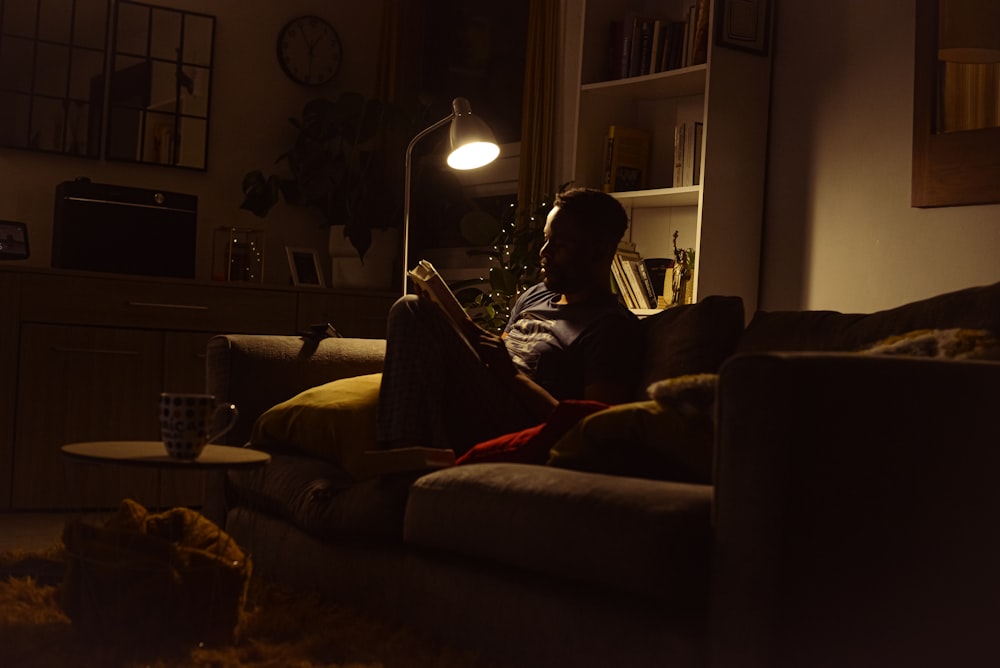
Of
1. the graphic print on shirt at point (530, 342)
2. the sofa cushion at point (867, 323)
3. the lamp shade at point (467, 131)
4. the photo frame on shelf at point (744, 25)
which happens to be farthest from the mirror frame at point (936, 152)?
the lamp shade at point (467, 131)

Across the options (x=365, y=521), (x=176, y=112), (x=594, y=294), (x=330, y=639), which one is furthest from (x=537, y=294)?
(x=176, y=112)

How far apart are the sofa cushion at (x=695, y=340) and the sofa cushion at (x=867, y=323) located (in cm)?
7

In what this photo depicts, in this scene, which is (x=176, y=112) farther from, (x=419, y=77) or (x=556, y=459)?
(x=556, y=459)

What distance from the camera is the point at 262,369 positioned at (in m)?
3.05

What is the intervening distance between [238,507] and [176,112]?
105 inches

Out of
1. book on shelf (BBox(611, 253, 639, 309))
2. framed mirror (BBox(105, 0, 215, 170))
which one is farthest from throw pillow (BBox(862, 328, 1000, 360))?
framed mirror (BBox(105, 0, 215, 170))

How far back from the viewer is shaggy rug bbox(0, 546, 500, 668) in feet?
6.32

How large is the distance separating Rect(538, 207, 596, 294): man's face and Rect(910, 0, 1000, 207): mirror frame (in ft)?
3.00

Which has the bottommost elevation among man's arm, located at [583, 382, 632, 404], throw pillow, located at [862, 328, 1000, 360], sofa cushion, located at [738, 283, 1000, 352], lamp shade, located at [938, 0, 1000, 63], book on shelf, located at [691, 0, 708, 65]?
man's arm, located at [583, 382, 632, 404]

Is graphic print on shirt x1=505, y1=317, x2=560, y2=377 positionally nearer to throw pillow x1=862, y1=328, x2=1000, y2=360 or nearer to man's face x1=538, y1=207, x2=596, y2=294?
man's face x1=538, y1=207, x2=596, y2=294

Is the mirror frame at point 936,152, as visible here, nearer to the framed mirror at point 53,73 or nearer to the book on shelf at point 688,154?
the book on shelf at point 688,154

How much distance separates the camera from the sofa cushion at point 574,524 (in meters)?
1.61

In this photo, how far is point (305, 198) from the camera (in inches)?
203

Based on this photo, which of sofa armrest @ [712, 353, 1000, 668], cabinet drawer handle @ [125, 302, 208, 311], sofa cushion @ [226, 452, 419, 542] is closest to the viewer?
sofa armrest @ [712, 353, 1000, 668]
